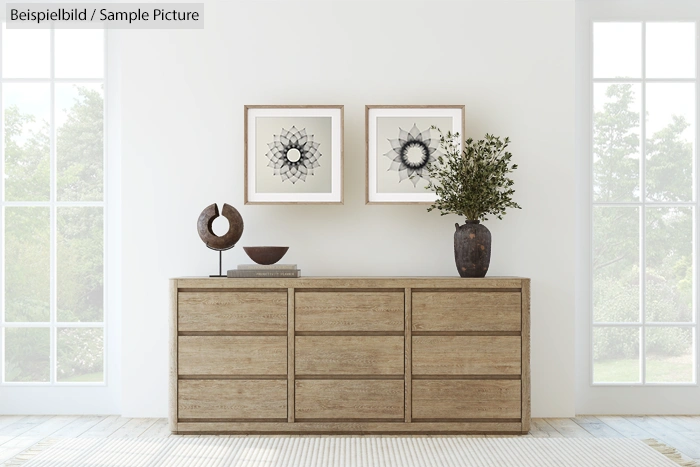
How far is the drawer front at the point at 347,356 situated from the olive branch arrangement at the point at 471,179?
0.74m

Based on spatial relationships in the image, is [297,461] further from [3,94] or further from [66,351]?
[3,94]

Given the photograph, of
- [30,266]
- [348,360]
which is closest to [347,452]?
[348,360]

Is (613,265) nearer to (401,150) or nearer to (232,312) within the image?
(401,150)

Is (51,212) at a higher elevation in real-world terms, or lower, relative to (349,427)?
higher

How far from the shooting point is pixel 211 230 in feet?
10.6

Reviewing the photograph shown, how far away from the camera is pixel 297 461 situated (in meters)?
2.73

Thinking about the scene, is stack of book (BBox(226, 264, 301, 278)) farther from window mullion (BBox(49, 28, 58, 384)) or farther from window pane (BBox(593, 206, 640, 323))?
window pane (BBox(593, 206, 640, 323))

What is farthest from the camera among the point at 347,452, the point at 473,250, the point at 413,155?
the point at 413,155

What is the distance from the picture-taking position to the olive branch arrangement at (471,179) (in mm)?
3205

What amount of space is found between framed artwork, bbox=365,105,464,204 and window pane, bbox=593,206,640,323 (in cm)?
101

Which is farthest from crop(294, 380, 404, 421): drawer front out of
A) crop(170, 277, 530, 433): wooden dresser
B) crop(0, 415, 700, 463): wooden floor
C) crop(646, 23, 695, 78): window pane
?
crop(646, 23, 695, 78): window pane

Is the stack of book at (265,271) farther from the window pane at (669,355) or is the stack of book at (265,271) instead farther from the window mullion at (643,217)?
the window pane at (669,355)

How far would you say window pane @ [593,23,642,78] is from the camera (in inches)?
143

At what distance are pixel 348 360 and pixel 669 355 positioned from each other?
1.87 meters
